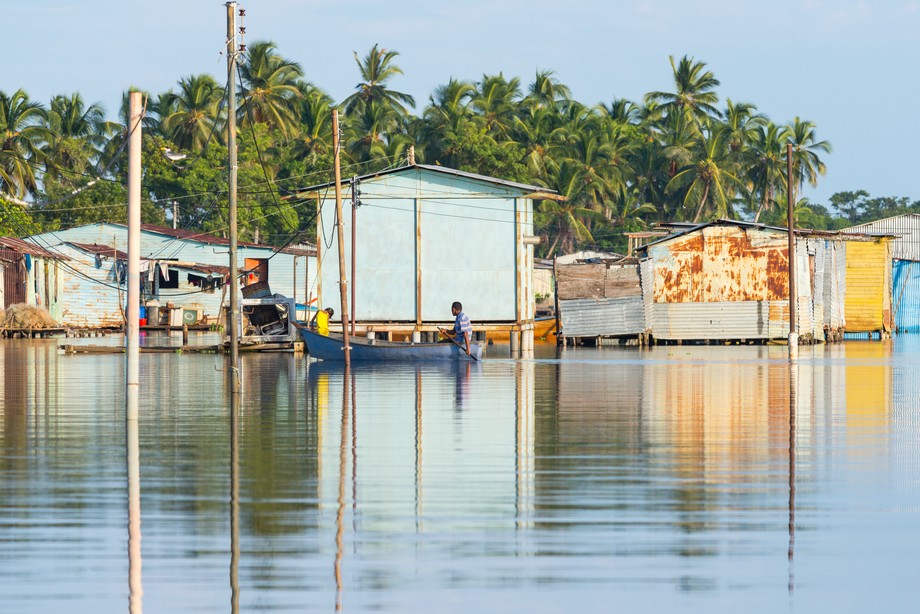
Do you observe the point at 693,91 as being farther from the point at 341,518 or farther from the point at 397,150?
the point at 341,518

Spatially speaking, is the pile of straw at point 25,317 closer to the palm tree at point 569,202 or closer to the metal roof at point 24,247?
the metal roof at point 24,247

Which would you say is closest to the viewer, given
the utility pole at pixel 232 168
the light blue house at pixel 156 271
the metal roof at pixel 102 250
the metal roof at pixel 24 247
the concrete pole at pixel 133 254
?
the concrete pole at pixel 133 254

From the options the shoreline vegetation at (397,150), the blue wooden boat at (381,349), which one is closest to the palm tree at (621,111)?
the shoreline vegetation at (397,150)

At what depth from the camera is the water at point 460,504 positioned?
7.68 meters

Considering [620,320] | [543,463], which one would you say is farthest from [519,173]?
[543,463]

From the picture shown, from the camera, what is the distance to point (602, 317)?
175ft

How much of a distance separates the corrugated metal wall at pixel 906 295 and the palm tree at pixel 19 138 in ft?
137

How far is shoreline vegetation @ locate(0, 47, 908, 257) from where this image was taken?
241 feet

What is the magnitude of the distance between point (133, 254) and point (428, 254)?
2519cm

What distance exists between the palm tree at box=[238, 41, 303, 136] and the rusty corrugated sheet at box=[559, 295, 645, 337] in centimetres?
2788

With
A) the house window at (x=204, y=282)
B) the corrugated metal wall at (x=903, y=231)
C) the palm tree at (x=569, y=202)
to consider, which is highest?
the palm tree at (x=569, y=202)

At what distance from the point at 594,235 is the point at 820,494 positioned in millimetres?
74438

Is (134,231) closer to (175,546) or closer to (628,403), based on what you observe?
(628,403)

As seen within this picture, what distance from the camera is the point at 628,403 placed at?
21.0 metres
